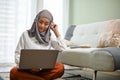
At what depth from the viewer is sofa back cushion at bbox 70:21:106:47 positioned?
3.13 m

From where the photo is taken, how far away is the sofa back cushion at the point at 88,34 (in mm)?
3131

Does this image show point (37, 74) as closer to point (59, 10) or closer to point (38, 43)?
point (38, 43)

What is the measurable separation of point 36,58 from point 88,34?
1.78m

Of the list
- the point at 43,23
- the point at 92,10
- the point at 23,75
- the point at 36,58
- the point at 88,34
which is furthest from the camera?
the point at 92,10

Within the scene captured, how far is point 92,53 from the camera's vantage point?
2.26m

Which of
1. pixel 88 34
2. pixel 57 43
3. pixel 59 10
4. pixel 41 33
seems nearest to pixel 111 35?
pixel 88 34

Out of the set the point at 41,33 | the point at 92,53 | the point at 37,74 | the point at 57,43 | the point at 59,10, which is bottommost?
the point at 37,74

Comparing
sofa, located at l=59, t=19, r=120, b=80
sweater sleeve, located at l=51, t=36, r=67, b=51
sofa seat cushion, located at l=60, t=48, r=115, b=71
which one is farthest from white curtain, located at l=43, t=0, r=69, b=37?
sweater sleeve, located at l=51, t=36, r=67, b=51

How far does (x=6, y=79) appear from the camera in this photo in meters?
2.53

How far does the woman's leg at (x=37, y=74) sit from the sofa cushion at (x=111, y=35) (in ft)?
2.78

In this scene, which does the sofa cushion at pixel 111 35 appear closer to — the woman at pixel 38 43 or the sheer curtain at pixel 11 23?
the woman at pixel 38 43

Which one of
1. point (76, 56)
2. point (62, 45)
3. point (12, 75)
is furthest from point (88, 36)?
point (12, 75)

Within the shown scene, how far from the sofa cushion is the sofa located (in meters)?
0.02

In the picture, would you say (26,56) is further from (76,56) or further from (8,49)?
(8,49)
